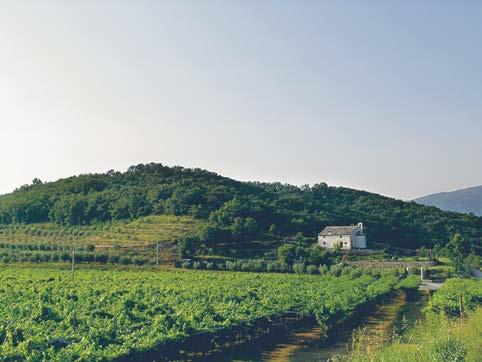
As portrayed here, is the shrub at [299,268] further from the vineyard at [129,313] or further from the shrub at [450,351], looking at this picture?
the shrub at [450,351]

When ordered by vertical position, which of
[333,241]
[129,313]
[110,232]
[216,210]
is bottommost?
[129,313]

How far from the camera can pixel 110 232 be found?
337ft

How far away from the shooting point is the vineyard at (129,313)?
22234mm

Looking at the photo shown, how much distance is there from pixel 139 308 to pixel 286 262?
49.1 meters

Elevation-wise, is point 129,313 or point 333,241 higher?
point 333,241

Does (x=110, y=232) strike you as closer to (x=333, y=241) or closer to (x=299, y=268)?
(x=333, y=241)

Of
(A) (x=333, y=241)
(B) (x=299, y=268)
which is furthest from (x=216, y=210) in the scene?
(B) (x=299, y=268)

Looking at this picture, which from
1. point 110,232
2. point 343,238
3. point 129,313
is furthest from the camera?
point 110,232

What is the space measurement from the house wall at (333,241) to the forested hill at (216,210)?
28.8ft

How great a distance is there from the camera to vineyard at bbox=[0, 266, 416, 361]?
22.2m

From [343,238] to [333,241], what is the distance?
1708 millimetres

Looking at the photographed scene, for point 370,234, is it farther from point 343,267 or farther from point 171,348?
point 171,348

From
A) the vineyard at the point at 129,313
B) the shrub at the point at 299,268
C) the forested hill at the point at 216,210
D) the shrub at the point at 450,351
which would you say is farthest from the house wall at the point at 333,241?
the shrub at the point at 450,351

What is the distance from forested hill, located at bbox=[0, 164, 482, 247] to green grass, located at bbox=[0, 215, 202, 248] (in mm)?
4259
